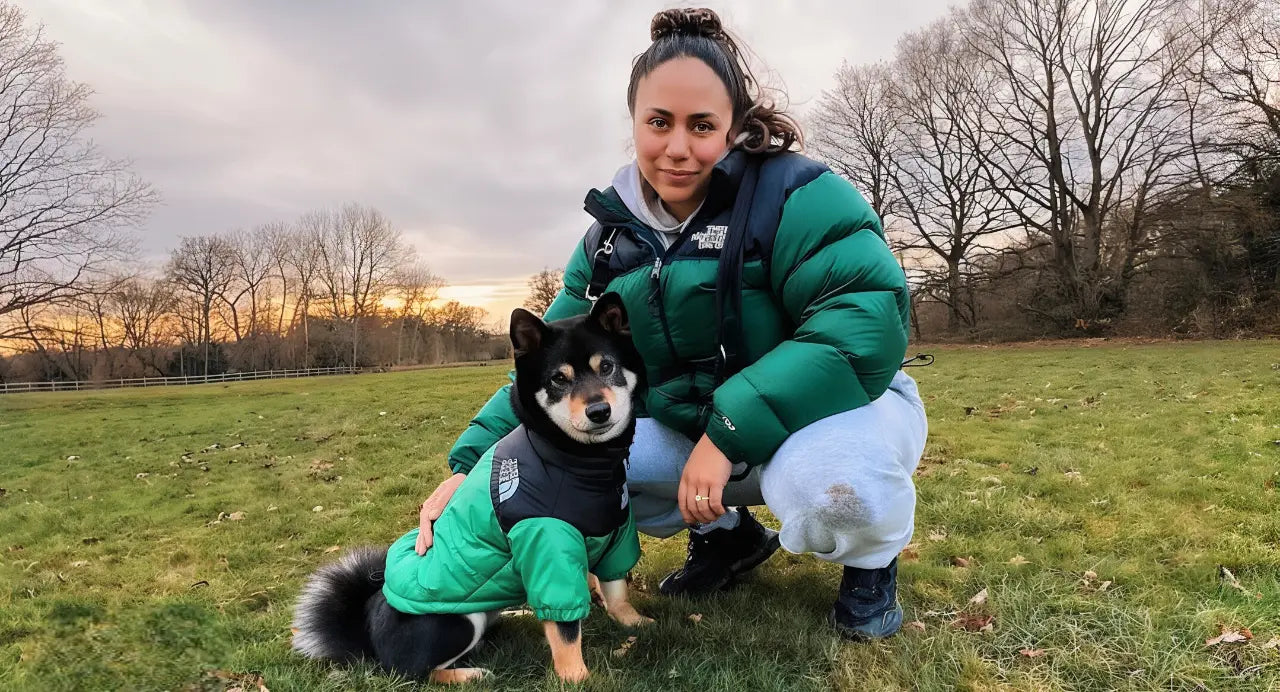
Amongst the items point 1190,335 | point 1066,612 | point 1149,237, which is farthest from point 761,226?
point 1149,237

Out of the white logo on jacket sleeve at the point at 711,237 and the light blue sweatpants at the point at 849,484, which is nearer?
the light blue sweatpants at the point at 849,484

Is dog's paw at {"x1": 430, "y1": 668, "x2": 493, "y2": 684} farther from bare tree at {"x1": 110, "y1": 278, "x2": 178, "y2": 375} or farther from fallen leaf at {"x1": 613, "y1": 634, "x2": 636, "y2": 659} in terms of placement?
bare tree at {"x1": 110, "y1": 278, "x2": 178, "y2": 375}

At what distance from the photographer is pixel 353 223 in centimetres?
4150

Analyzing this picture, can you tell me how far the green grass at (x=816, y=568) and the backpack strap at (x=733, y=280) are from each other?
1.13 m

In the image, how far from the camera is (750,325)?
2.61 m

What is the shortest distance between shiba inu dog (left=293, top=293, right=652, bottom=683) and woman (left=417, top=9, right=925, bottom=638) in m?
0.28

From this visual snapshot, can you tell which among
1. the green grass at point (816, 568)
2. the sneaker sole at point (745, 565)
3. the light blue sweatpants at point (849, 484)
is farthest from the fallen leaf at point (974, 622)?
the sneaker sole at point (745, 565)

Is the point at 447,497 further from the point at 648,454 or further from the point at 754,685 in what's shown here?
the point at 754,685

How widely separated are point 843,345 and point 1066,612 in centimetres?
153

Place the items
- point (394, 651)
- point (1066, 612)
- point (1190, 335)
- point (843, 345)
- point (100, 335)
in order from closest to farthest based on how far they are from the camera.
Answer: point (843, 345) → point (394, 651) → point (1066, 612) → point (1190, 335) → point (100, 335)

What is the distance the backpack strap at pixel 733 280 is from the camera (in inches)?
99.0

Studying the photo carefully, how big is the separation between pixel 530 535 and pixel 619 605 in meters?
0.82

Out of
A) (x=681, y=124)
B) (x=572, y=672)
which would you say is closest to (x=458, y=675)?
(x=572, y=672)

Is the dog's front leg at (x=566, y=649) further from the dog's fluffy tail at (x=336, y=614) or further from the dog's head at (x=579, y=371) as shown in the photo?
the dog's fluffy tail at (x=336, y=614)
